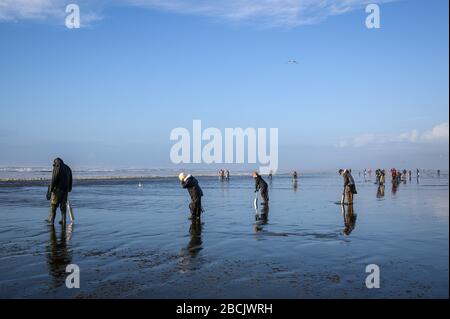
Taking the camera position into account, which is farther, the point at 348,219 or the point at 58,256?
the point at 348,219

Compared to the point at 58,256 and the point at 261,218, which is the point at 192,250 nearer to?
the point at 58,256

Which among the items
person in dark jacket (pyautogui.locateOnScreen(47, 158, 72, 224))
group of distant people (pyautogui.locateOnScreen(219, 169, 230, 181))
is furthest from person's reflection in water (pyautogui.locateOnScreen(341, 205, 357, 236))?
group of distant people (pyautogui.locateOnScreen(219, 169, 230, 181))

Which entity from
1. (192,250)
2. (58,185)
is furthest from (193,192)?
(192,250)

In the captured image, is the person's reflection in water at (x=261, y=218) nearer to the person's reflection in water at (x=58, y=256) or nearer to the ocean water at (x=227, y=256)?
the ocean water at (x=227, y=256)

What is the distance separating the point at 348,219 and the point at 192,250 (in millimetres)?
7858

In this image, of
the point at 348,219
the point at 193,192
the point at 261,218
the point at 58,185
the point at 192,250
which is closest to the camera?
the point at 192,250

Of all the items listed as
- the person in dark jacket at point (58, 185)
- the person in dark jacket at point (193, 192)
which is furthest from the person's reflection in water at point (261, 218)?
the person in dark jacket at point (58, 185)

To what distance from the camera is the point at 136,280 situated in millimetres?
7680

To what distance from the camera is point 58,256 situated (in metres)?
9.66

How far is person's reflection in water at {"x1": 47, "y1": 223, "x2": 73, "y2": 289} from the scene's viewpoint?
7828 mm

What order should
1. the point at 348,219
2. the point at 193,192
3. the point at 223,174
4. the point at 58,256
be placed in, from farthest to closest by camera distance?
the point at 223,174
the point at 348,219
the point at 193,192
the point at 58,256

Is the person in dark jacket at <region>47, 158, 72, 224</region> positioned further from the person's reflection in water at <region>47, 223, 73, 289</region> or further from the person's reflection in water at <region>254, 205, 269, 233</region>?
the person's reflection in water at <region>254, 205, 269, 233</region>

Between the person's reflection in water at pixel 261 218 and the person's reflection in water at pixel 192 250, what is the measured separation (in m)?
1.90

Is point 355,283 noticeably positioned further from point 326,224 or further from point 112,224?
point 112,224
